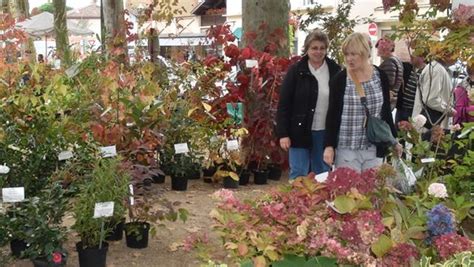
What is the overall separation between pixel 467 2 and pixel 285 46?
12.1ft

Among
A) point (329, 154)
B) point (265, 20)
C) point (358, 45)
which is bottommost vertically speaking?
point (329, 154)

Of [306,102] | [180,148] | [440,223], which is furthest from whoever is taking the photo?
[180,148]

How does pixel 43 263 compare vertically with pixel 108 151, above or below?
below

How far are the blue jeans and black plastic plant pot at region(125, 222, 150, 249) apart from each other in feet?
4.11

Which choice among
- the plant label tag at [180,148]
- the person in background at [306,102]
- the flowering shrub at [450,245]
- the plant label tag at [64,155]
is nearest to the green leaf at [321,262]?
the flowering shrub at [450,245]

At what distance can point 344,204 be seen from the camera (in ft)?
7.30

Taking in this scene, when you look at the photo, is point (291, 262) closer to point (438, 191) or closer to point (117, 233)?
point (438, 191)

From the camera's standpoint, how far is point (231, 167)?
5938mm

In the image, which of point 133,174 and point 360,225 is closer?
point 360,225

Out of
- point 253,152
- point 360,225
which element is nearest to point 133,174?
point 360,225

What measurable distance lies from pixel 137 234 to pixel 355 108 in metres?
1.69

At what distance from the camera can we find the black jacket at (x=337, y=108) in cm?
388

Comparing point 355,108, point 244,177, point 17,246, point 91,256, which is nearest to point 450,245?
point 355,108

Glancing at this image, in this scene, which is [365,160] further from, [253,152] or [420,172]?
[253,152]
